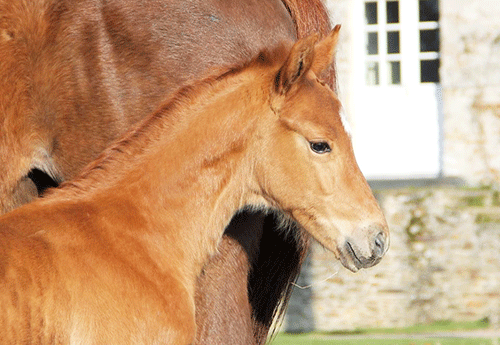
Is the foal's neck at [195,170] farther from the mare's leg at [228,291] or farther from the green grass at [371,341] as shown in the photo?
the green grass at [371,341]

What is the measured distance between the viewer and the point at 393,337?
29.4 ft

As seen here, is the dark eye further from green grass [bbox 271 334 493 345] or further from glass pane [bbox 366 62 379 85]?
glass pane [bbox 366 62 379 85]

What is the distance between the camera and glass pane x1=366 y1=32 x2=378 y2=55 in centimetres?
1149

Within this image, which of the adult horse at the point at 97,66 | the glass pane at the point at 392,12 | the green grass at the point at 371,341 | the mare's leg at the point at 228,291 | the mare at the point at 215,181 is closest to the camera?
the mare at the point at 215,181

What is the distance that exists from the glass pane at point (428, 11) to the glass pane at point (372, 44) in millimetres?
631

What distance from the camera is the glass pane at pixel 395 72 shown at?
11.4 meters

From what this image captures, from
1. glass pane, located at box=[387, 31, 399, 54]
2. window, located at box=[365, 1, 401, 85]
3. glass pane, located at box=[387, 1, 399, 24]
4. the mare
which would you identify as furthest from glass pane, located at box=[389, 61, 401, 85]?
the mare

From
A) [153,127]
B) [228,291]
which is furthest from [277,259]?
[153,127]

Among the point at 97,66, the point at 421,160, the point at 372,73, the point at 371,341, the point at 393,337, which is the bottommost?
the point at 393,337

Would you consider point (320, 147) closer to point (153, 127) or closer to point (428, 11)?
point (153, 127)

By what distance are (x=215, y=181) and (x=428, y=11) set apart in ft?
26.1

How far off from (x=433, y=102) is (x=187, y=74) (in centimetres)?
742

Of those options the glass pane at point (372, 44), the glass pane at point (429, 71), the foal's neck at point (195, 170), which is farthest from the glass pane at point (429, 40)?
the foal's neck at point (195, 170)

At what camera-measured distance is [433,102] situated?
1104 cm
